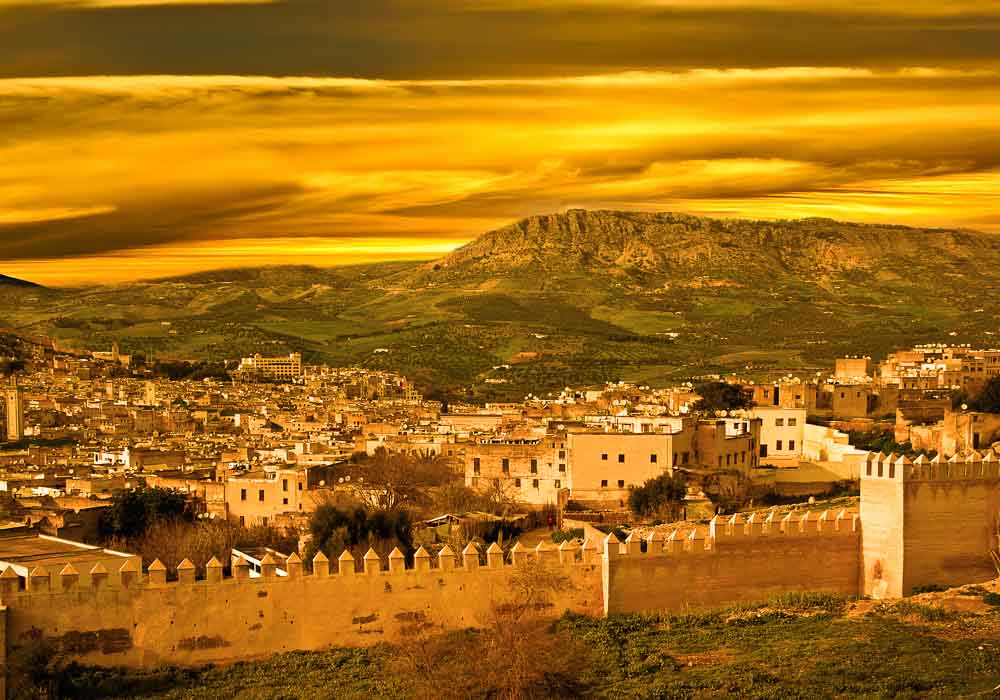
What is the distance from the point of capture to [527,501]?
4572 centimetres

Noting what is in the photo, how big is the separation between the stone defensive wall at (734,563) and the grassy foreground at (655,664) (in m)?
0.56

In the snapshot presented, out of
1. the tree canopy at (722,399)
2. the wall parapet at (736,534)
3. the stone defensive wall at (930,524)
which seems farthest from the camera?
the tree canopy at (722,399)

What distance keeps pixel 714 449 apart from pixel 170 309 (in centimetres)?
15490

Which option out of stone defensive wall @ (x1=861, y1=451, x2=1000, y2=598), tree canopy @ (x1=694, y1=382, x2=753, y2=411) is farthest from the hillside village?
tree canopy @ (x1=694, y1=382, x2=753, y2=411)

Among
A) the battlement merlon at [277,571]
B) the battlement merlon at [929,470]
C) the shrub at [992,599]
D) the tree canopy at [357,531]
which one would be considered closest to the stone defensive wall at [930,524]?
the battlement merlon at [929,470]

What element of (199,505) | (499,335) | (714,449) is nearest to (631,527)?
(714,449)

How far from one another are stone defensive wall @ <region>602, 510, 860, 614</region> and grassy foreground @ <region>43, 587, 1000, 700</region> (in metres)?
0.56

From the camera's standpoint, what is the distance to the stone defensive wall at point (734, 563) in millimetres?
22562

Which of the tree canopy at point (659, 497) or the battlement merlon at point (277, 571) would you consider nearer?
the battlement merlon at point (277, 571)

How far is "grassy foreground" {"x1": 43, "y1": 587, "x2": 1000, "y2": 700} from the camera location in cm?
1853

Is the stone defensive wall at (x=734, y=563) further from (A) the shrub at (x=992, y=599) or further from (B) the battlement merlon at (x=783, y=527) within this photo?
(A) the shrub at (x=992, y=599)

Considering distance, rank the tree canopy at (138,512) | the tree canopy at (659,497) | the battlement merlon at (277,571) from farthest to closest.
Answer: the tree canopy at (138,512)
the tree canopy at (659,497)
the battlement merlon at (277,571)

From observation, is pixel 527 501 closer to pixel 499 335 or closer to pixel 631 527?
pixel 631 527

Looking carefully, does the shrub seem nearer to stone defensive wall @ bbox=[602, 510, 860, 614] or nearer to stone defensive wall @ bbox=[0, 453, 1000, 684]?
stone defensive wall @ bbox=[0, 453, 1000, 684]
